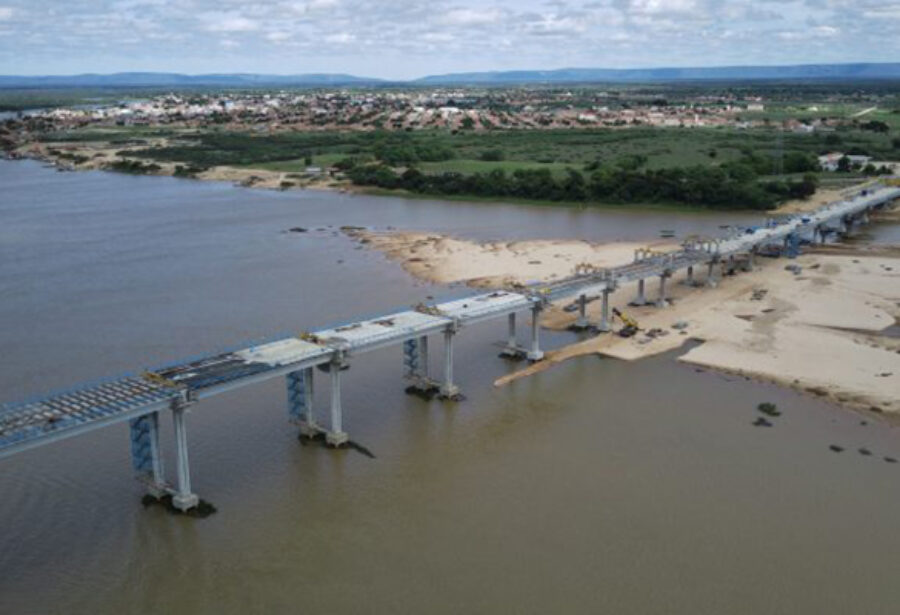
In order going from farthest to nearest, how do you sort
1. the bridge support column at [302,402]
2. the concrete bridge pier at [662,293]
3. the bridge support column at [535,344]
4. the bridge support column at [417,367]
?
the concrete bridge pier at [662,293], the bridge support column at [535,344], the bridge support column at [417,367], the bridge support column at [302,402]

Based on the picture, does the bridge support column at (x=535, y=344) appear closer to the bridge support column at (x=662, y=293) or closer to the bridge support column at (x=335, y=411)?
the bridge support column at (x=662, y=293)

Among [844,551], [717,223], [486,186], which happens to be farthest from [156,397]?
[486,186]

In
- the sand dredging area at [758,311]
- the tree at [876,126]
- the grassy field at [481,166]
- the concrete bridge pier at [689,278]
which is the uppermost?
the tree at [876,126]

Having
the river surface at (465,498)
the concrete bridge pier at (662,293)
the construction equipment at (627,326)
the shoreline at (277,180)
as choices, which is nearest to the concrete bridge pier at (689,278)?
the concrete bridge pier at (662,293)

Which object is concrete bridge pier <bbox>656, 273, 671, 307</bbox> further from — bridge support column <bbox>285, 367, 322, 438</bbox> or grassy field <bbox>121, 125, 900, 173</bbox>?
grassy field <bbox>121, 125, 900, 173</bbox>

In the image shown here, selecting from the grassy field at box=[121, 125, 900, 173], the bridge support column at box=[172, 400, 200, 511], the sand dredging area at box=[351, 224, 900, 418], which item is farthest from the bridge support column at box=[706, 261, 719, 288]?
the grassy field at box=[121, 125, 900, 173]

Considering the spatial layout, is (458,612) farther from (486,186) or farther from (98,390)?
(486,186)
